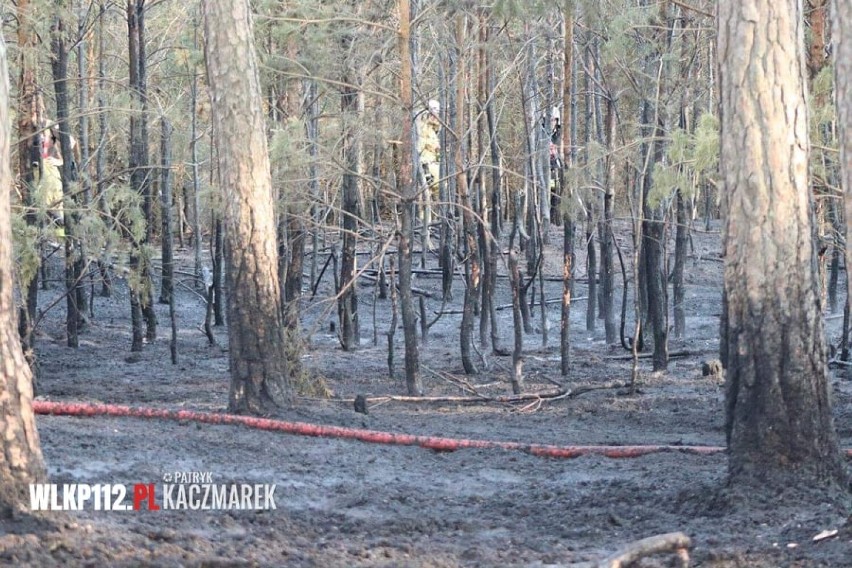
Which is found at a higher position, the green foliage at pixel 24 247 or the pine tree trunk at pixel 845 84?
the pine tree trunk at pixel 845 84

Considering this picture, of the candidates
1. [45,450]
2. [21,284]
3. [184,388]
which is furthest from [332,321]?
[45,450]

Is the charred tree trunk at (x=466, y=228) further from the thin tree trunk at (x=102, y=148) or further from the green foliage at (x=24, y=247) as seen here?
the green foliage at (x=24, y=247)

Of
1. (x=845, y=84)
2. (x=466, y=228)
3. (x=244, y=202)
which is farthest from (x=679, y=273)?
(x=845, y=84)

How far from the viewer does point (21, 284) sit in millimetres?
11742

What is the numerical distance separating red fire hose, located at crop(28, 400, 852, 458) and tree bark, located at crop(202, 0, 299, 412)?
0.54 m

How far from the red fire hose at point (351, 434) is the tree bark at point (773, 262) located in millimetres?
2551

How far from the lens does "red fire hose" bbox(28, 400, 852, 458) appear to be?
28.7 ft

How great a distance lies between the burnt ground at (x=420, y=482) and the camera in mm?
5109

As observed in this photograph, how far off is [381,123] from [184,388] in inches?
167

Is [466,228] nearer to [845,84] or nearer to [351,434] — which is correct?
[351,434]

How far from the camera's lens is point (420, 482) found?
7680 mm

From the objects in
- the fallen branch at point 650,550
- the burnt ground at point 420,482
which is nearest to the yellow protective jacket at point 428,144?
the burnt ground at point 420,482

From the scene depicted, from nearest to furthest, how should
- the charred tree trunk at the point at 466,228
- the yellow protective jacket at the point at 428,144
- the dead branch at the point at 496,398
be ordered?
the dead branch at the point at 496,398, the charred tree trunk at the point at 466,228, the yellow protective jacket at the point at 428,144

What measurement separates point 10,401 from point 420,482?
11.2 ft
